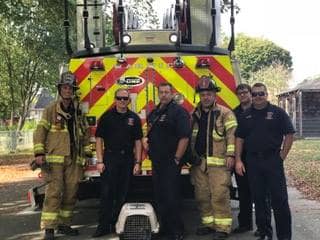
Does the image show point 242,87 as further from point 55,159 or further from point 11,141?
point 11,141

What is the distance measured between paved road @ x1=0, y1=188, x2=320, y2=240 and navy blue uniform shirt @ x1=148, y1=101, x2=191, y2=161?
121 centimetres

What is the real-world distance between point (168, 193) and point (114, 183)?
73 cm

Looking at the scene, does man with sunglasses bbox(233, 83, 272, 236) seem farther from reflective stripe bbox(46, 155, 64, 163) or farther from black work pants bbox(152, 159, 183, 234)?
reflective stripe bbox(46, 155, 64, 163)

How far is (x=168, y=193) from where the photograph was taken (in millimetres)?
6980

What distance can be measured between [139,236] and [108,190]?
2.42ft

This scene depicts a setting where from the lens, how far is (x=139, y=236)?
6.86m

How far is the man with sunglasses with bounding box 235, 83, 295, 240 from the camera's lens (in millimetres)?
6617

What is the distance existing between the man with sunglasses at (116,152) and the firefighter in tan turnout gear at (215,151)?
2.62ft

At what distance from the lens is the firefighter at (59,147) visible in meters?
7.23

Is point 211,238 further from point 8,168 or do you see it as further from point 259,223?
point 8,168

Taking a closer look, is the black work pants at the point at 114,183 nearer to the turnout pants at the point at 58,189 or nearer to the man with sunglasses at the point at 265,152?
the turnout pants at the point at 58,189

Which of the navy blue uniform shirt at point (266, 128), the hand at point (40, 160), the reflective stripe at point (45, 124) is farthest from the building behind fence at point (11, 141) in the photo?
the navy blue uniform shirt at point (266, 128)

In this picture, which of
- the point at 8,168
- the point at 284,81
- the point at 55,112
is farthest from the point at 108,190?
the point at 284,81

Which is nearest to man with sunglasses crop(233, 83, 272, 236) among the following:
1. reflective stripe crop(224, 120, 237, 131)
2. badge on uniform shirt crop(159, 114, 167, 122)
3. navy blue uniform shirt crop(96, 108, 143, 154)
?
reflective stripe crop(224, 120, 237, 131)
